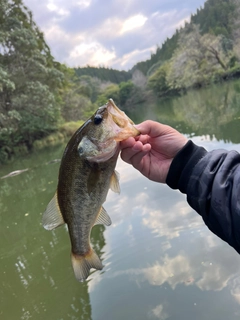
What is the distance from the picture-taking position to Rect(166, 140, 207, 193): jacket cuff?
6.43ft

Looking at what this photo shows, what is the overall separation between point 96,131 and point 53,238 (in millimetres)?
4379

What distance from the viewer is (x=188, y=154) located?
2.01 meters

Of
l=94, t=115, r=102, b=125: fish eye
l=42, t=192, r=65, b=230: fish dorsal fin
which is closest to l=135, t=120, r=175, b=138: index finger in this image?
l=94, t=115, r=102, b=125: fish eye

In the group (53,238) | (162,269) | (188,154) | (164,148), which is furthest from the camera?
(53,238)

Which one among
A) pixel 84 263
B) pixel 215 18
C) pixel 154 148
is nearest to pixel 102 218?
pixel 84 263

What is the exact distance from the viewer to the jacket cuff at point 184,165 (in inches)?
77.2

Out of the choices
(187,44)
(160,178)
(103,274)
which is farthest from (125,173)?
(187,44)

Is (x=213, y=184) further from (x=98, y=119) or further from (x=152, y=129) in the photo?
(x=98, y=119)

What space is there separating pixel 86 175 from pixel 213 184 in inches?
28.7

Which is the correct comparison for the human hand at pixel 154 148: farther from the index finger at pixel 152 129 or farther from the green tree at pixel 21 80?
the green tree at pixel 21 80

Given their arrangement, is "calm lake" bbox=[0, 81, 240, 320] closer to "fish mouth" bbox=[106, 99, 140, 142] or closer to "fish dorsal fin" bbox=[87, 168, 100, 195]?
"fish dorsal fin" bbox=[87, 168, 100, 195]

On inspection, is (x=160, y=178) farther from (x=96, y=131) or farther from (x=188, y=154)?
(x=96, y=131)

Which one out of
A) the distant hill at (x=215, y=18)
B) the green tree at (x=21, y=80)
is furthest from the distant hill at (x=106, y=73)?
the green tree at (x=21, y=80)

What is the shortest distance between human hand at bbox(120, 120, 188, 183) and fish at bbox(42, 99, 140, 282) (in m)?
0.12
